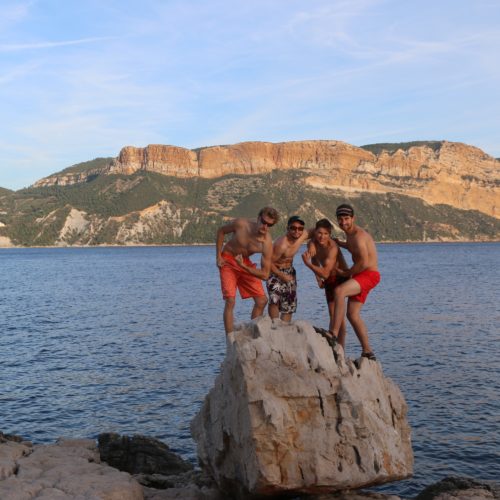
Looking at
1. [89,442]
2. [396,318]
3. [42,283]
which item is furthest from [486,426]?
[42,283]

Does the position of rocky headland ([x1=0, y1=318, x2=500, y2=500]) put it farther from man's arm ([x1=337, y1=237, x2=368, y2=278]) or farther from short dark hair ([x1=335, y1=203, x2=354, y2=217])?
short dark hair ([x1=335, y1=203, x2=354, y2=217])

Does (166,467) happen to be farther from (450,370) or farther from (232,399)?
(450,370)

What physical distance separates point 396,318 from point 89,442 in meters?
24.9

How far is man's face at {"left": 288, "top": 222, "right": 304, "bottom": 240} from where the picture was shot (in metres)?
9.54

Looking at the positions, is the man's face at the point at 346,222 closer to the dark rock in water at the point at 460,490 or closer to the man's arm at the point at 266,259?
the man's arm at the point at 266,259

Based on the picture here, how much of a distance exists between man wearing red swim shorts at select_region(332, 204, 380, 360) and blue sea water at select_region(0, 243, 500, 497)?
4737 mm

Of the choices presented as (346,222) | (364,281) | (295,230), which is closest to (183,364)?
(295,230)

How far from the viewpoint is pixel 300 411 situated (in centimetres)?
733

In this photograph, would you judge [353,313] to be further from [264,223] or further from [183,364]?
[183,364]

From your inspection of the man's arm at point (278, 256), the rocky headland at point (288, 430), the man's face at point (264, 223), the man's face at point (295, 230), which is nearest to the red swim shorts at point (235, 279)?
the man's arm at point (278, 256)

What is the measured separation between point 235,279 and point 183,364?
13.6 metres

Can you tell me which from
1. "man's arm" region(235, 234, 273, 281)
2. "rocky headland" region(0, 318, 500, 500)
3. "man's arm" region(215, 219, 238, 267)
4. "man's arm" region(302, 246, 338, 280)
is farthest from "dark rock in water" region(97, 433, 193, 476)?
"man's arm" region(302, 246, 338, 280)

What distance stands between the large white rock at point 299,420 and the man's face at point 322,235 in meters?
2.04

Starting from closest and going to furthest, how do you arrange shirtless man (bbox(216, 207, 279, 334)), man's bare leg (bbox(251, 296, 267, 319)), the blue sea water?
1. shirtless man (bbox(216, 207, 279, 334))
2. man's bare leg (bbox(251, 296, 267, 319))
3. the blue sea water
